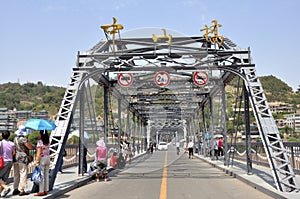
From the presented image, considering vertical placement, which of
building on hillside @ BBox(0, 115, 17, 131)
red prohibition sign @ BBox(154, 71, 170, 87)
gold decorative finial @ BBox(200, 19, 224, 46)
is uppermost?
gold decorative finial @ BBox(200, 19, 224, 46)

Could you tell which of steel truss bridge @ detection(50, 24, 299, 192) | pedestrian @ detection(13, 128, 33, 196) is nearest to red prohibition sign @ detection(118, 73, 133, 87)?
steel truss bridge @ detection(50, 24, 299, 192)

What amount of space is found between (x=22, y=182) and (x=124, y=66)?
7219 millimetres

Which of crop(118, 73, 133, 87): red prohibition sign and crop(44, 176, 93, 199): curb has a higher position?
crop(118, 73, 133, 87): red prohibition sign

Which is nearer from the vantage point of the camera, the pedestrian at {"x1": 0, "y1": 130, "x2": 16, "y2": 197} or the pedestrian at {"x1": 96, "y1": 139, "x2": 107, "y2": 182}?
the pedestrian at {"x1": 0, "y1": 130, "x2": 16, "y2": 197}

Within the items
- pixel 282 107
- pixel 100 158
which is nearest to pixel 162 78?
pixel 100 158

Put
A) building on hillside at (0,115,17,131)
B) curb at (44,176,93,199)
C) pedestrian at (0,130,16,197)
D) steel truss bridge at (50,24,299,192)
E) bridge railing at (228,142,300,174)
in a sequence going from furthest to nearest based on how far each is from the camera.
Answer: building on hillside at (0,115,17,131) < bridge railing at (228,142,300,174) < steel truss bridge at (50,24,299,192) < curb at (44,176,93,199) < pedestrian at (0,130,16,197)

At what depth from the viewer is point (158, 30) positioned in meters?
14.6

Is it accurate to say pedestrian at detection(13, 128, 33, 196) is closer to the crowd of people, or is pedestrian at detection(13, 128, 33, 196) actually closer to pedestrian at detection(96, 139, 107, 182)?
the crowd of people

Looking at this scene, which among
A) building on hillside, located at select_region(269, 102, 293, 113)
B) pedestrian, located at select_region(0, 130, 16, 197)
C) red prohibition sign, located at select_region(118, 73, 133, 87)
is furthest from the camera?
building on hillside, located at select_region(269, 102, 293, 113)

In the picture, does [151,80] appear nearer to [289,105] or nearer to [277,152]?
[277,152]

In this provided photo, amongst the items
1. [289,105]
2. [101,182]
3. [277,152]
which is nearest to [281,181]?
[277,152]

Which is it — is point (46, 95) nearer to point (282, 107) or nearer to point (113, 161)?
point (282, 107)

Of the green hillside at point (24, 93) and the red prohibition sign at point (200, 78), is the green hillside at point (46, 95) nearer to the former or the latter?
the green hillside at point (24, 93)

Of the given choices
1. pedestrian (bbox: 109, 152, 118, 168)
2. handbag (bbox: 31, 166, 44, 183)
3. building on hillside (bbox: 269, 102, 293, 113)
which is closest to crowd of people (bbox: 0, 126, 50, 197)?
handbag (bbox: 31, 166, 44, 183)
